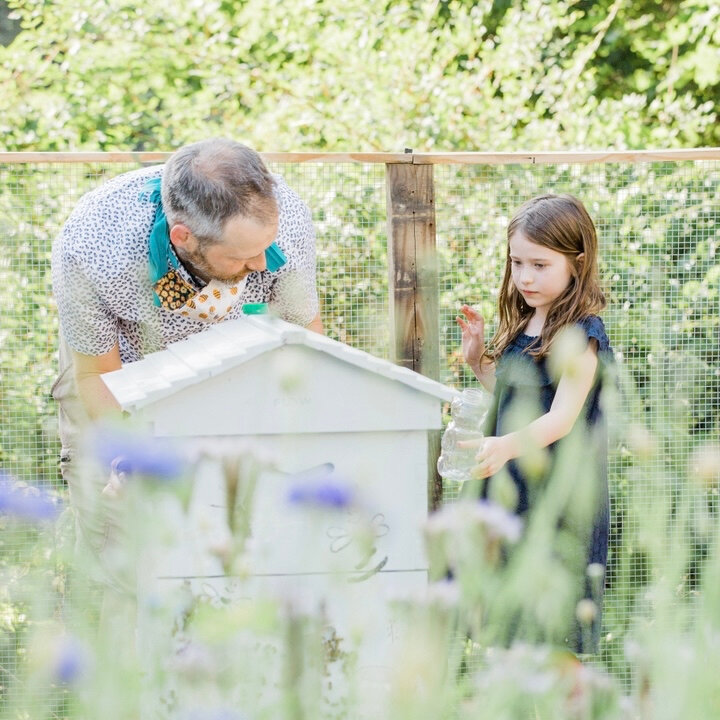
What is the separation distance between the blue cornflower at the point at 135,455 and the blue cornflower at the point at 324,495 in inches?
6.0

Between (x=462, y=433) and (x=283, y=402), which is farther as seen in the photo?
(x=462, y=433)

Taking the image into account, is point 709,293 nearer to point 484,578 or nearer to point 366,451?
point 366,451

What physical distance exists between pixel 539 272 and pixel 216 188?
99 cm

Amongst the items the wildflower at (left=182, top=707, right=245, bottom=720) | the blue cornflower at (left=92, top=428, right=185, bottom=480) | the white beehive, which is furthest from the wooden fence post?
the wildflower at (left=182, top=707, right=245, bottom=720)

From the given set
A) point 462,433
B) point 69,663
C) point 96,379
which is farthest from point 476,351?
point 69,663

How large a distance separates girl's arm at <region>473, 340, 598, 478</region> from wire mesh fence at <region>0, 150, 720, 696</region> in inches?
30.5

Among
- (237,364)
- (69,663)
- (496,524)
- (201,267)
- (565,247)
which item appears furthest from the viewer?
(565,247)

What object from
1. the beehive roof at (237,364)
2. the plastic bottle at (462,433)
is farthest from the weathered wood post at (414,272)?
the beehive roof at (237,364)

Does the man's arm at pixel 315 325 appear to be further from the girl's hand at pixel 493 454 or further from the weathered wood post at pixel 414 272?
the girl's hand at pixel 493 454

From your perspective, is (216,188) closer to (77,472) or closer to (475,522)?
(77,472)

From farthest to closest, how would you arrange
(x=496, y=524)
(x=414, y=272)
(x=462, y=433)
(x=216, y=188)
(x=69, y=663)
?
(x=414, y=272) < (x=462, y=433) < (x=216, y=188) < (x=496, y=524) < (x=69, y=663)

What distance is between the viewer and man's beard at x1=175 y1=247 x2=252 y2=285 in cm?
266

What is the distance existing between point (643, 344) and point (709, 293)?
0.28 metres

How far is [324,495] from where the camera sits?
144 cm
